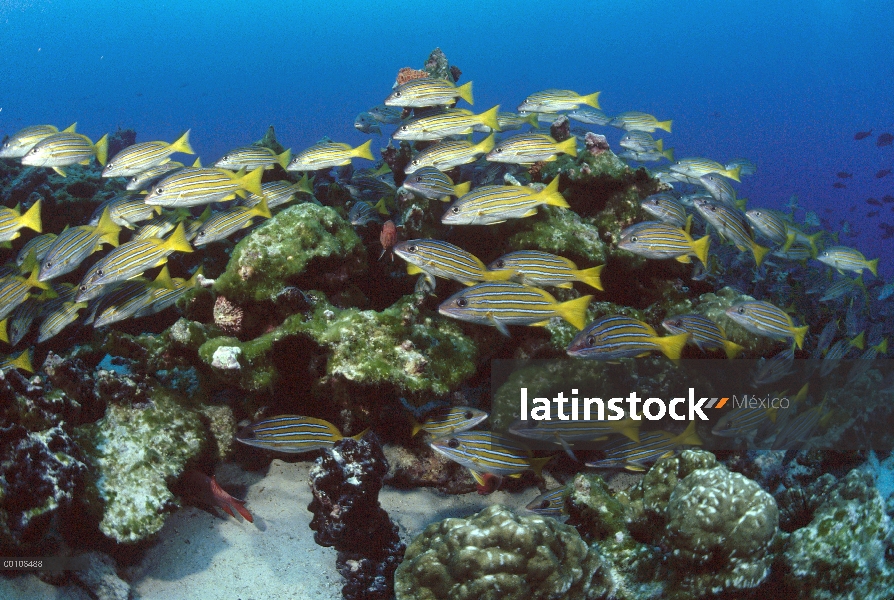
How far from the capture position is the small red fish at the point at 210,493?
12.6 ft

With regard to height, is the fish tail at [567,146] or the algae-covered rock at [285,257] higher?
the fish tail at [567,146]

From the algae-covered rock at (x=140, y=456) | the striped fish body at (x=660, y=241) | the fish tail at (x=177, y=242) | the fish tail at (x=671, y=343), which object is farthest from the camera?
the striped fish body at (x=660, y=241)

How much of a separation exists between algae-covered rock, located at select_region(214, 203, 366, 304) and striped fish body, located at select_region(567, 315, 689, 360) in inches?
102

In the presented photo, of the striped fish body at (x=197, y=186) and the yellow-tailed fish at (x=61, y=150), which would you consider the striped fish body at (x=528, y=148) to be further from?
the yellow-tailed fish at (x=61, y=150)

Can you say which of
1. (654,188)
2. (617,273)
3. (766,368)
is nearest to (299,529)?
(617,273)

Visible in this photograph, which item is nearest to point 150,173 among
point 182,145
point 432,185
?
point 182,145

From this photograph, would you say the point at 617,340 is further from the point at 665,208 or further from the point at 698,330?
the point at 665,208

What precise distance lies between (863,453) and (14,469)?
25.4 ft

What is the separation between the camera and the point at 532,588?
274 centimetres

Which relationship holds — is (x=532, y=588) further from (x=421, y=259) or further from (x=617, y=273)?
(x=617, y=273)

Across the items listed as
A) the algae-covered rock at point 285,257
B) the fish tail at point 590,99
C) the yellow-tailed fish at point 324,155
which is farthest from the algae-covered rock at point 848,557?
the fish tail at point 590,99

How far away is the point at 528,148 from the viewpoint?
5.20 meters

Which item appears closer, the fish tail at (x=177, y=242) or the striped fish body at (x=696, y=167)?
the fish tail at (x=177, y=242)

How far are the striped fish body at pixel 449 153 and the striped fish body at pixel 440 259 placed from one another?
1.67 m
